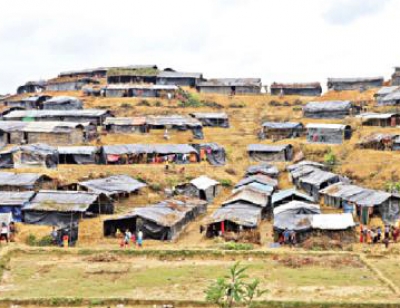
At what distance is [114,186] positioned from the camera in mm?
34219

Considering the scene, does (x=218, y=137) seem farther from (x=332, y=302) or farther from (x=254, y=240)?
(x=332, y=302)

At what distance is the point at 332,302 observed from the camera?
17438mm

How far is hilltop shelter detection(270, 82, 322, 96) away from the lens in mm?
66312

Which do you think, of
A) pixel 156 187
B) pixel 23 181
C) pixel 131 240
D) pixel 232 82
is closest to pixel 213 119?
pixel 232 82

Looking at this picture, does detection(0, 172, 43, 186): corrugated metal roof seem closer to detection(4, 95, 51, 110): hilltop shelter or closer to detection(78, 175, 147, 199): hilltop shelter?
detection(78, 175, 147, 199): hilltop shelter

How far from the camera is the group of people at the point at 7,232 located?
86.1 feet

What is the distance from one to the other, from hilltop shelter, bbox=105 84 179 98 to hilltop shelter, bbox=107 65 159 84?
2615mm

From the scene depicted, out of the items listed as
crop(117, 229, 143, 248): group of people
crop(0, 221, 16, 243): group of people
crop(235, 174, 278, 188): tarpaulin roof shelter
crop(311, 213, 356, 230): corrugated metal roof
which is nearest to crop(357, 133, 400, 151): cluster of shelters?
Answer: crop(235, 174, 278, 188): tarpaulin roof shelter

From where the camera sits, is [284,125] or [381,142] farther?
[284,125]

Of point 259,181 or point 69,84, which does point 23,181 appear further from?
point 69,84

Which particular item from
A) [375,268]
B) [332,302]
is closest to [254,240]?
[375,268]

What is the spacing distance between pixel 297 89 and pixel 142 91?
18827 mm

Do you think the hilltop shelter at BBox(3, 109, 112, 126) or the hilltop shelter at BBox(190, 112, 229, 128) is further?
the hilltop shelter at BBox(190, 112, 229, 128)

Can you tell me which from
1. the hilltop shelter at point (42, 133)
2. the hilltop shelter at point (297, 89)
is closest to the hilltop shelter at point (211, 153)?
the hilltop shelter at point (42, 133)
